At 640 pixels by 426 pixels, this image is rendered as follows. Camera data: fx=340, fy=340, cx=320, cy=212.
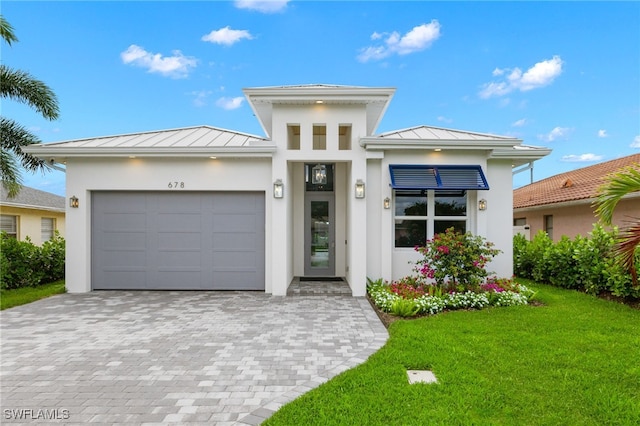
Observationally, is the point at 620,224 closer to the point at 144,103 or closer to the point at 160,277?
the point at 160,277

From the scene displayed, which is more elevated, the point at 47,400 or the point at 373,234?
the point at 373,234

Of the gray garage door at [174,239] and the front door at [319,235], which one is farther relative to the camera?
the front door at [319,235]

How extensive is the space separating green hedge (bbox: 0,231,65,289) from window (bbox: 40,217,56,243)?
6.64 meters

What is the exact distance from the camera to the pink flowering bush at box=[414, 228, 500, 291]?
8.23m

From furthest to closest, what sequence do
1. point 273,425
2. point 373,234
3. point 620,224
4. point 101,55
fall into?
point 101,55 → point 620,224 → point 373,234 → point 273,425

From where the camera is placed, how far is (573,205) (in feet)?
→ 48.2

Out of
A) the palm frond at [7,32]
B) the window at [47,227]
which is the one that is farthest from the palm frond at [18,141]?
the window at [47,227]

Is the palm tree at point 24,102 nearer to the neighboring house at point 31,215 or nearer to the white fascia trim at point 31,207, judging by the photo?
the neighboring house at point 31,215

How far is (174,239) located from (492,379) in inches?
346

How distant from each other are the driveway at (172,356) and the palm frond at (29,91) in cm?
760

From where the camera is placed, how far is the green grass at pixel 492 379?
3518 millimetres

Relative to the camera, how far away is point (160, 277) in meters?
10.0

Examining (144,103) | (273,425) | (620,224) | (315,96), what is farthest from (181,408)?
(144,103)

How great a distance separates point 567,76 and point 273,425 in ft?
65.7
